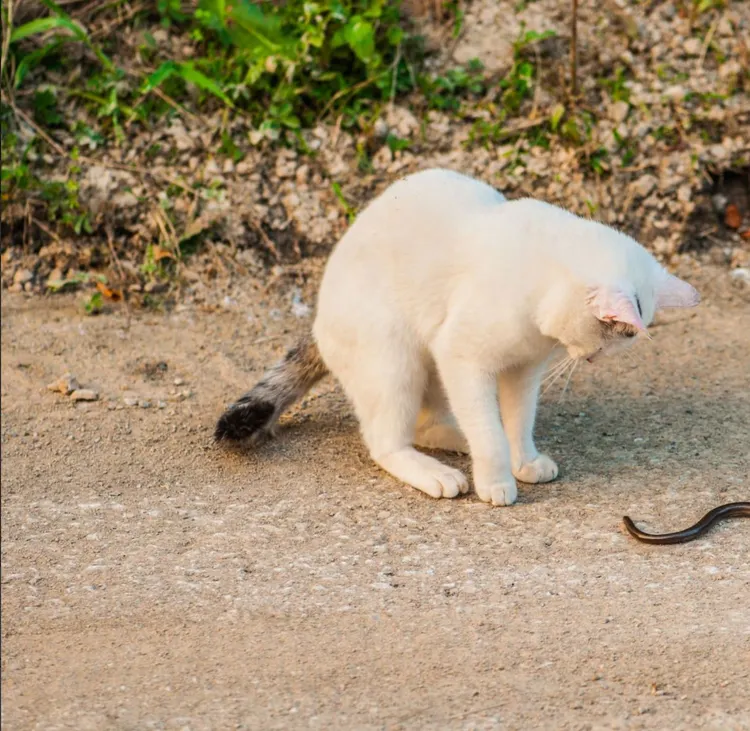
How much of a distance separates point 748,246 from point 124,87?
4062mm

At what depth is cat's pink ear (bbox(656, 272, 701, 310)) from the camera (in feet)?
14.6

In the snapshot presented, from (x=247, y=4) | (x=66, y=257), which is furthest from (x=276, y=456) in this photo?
(x=247, y=4)

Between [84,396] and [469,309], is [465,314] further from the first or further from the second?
[84,396]

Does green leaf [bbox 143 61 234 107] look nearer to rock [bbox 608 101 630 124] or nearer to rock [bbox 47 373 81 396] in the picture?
rock [bbox 47 373 81 396]

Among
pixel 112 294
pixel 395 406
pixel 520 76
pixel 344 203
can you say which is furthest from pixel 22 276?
pixel 520 76

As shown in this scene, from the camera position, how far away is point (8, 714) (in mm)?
3420

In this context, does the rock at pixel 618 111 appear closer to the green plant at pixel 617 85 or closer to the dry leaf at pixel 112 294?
the green plant at pixel 617 85

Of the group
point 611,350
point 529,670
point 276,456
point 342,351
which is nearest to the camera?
point 529,670

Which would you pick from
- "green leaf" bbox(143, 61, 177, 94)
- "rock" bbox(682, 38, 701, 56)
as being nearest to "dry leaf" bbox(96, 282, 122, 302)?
"green leaf" bbox(143, 61, 177, 94)

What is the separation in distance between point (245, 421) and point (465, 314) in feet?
3.97

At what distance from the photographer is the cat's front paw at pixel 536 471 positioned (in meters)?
4.91

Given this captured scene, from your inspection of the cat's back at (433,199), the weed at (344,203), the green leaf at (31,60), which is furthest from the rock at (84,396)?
the green leaf at (31,60)

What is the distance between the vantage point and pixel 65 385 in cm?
595

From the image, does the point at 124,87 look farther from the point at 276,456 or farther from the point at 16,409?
the point at 276,456
